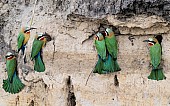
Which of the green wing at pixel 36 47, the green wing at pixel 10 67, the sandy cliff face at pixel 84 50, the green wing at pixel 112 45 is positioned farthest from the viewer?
the green wing at pixel 10 67

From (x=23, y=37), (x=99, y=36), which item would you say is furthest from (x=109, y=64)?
(x=23, y=37)

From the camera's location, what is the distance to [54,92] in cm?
337

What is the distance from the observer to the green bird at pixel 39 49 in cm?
334

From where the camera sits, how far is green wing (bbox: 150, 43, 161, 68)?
3.04 m

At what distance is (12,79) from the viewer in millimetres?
3459

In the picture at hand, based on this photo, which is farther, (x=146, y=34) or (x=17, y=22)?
(x=17, y=22)

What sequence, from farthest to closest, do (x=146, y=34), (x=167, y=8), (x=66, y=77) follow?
(x=66, y=77), (x=146, y=34), (x=167, y=8)

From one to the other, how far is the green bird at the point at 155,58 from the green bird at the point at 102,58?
297 millimetres

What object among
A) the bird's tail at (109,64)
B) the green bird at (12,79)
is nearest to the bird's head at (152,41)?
the bird's tail at (109,64)

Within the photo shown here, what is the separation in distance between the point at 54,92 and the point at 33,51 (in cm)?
35

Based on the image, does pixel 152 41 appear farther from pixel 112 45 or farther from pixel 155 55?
pixel 112 45

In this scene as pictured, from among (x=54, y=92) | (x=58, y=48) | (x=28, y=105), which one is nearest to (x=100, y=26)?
(x=58, y=48)

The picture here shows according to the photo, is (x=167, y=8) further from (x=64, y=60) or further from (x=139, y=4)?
(x=64, y=60)

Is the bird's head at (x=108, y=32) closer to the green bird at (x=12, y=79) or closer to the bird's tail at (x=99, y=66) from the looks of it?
the bird's tail at (x=99, y=66)
